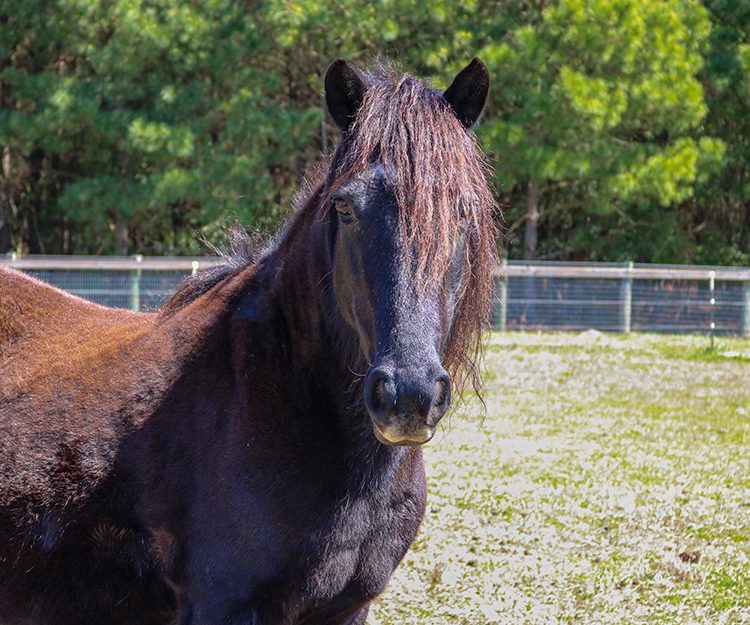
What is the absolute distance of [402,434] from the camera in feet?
8.04

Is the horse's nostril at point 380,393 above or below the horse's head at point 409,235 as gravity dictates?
below

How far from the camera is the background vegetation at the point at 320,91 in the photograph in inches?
738

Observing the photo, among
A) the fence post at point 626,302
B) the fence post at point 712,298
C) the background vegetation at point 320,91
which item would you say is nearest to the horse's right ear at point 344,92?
the fence post at point 712,298

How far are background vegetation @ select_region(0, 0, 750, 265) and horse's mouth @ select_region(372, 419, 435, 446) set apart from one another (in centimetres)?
1630

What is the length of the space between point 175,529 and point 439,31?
60.0 ft

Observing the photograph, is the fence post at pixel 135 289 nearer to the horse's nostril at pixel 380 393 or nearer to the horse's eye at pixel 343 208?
the horse's eye at pixel 343 208

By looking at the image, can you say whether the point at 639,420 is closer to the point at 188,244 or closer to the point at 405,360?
the point at 405,360

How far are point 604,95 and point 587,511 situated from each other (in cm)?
1313

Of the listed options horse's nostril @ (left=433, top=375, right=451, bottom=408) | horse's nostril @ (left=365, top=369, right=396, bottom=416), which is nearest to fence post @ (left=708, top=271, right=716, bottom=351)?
horse's nostril @ (left=433, top=375, right=451, bottom=408)

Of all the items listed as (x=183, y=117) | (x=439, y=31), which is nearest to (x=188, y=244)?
(x=183, y=117)

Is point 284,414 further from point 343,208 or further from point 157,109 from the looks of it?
point 157,109

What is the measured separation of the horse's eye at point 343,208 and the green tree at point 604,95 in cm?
1571

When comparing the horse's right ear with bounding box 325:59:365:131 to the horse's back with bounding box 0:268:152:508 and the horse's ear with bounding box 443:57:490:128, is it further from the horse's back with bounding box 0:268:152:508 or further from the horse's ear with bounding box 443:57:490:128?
the horse's back with bounding box 0:268:152:508

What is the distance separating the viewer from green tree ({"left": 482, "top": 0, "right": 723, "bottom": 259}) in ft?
60.5
